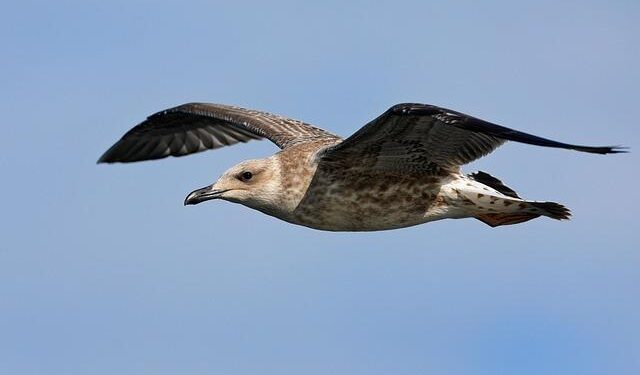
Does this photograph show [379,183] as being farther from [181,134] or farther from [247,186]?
[181,134]

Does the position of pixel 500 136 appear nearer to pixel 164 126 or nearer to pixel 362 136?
pixel 362 136

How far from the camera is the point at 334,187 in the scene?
14.4 meters

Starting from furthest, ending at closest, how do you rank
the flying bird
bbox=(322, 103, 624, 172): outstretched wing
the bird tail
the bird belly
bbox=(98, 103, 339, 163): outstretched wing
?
bbox=(98, 103, 339, 163): outstretched wing
the bird tail
the bird belly
the flying bird
bbox=(322, 103, 624, 172): outstretched wing

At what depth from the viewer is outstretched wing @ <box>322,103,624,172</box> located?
13.1 meters

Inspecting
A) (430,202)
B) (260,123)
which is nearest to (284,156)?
(430,202)

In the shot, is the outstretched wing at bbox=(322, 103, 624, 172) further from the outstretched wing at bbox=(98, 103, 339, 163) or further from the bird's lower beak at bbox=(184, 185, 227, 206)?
the outstretched wing at bbox=(98, 103, 339, 163)

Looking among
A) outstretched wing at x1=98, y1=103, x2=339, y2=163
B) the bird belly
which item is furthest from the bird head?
outstretched wing at x1=98, y1=103, x2=339, y2=163

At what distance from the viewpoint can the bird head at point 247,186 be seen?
14.6m

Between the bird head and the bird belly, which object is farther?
the bird head

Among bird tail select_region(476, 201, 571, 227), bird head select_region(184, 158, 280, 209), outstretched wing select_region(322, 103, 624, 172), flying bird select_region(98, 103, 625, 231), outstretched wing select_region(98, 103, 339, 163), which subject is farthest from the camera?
outstretched wing select_region(98, 103, 339, 163)

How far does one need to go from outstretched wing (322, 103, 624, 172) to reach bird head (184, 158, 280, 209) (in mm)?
663

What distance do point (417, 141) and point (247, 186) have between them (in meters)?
1.94

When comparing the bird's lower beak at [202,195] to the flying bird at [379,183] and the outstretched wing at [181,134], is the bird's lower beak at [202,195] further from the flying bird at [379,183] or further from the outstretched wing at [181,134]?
the outstretched wing at [181,134]

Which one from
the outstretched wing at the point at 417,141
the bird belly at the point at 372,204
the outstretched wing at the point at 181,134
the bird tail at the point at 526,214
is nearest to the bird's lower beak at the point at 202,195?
the bird belly at the point at 372,204
